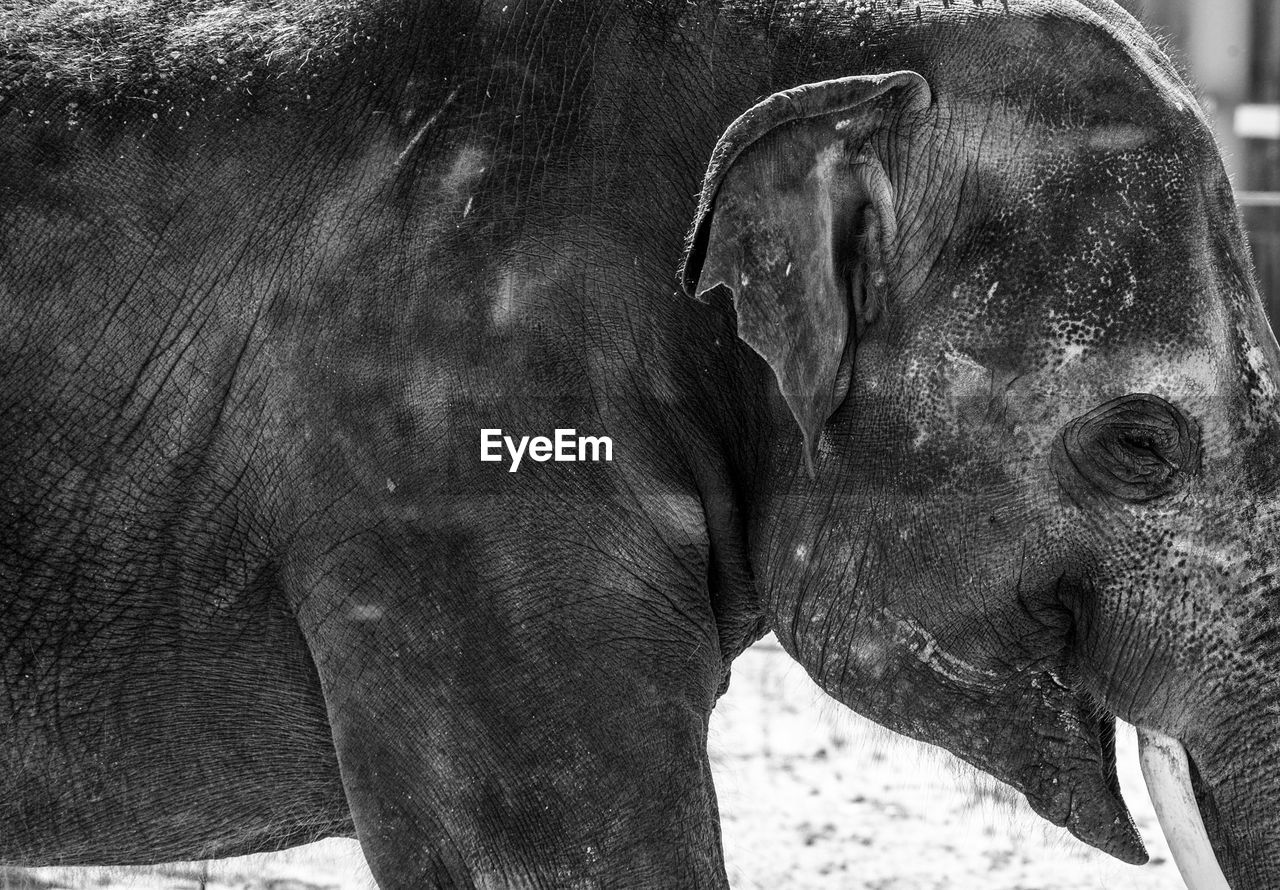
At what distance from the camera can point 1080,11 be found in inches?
92.6

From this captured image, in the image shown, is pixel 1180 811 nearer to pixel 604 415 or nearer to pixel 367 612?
pixel 604 415

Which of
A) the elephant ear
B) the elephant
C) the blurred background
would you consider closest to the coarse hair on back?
the elephant

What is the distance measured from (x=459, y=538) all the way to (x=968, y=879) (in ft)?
7.99

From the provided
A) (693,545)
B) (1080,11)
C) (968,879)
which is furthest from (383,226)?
(968,879)

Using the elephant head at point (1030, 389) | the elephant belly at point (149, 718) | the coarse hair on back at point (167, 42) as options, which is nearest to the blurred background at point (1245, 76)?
the elephant head at point (1030, 389)

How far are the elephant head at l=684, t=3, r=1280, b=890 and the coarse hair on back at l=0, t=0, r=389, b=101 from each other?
619 mm

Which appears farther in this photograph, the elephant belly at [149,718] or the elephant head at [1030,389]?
the elephant belly at [149,718]

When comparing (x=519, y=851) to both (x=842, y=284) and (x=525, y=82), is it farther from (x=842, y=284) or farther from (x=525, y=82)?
(x=525, y=82)

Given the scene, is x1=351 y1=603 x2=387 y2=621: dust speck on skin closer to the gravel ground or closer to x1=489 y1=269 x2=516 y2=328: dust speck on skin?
x1=489 y1=269 x2=516 y2=328: dust speck on skin

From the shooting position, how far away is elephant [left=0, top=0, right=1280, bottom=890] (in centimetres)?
221

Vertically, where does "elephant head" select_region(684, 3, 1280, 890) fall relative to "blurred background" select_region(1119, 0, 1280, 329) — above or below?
above

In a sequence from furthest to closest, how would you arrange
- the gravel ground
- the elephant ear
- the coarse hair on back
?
the gravel ground, the coarse hair on back, the elephant ear

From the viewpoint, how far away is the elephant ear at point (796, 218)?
2.20 meters

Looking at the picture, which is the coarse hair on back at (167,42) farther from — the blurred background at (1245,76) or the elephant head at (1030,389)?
the blurred background at (1245,76)
